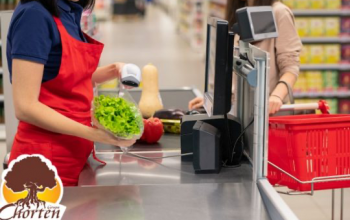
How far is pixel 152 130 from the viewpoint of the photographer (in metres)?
2.88

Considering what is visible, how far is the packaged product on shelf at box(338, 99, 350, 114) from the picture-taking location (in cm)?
770

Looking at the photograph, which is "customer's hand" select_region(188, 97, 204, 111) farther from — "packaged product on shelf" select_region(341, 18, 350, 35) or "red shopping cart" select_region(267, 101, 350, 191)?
"packaged product on shelf" select_region(341, 18, 350, 35)

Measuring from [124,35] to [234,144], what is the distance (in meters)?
17.3

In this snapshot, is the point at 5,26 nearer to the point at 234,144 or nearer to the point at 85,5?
the point at 85,5

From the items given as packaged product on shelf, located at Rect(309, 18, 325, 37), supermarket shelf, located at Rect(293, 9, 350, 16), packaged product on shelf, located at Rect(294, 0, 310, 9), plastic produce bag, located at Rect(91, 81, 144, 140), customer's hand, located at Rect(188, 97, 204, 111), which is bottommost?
customer's hand, located at Rect(188, 97, 204, 111)

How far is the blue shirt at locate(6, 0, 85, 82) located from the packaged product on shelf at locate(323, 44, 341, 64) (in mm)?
5740

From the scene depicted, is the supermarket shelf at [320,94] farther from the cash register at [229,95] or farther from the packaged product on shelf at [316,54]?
the cash register at [229,95]

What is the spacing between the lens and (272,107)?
8.89ft

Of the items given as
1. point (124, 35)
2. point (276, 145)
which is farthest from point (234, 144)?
point (124, 35)

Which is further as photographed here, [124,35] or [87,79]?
[124,35]

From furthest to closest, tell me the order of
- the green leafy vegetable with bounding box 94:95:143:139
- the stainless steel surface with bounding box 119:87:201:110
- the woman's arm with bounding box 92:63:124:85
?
the stainless steel surface with bounding box 119:87:201:110, the woman's arm with bounding box 92:63:124:85, the green leafy vegetable with bounding box 94:95:143:139

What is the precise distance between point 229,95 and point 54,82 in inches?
25.6

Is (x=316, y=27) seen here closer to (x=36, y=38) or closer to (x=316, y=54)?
(x=316, y=54)

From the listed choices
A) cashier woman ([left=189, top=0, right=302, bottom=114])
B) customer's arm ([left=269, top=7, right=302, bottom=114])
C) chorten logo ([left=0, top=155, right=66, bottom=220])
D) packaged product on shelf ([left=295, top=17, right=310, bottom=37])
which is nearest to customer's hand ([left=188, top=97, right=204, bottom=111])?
cashier woman ([left=189, top=0, right=302, bottom=114])
